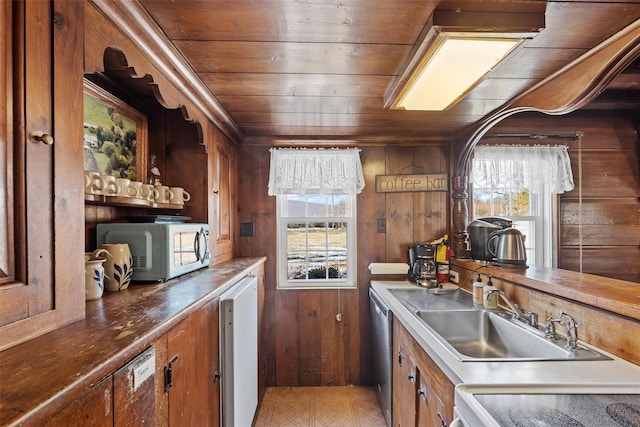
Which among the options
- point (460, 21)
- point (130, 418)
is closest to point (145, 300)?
point (130, 418)

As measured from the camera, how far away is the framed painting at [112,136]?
1460mm

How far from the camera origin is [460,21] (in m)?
1.06

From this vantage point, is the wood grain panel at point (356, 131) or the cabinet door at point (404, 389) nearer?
the cabinet door at point (404, 389)

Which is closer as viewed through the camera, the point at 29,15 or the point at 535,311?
the point at 29,15

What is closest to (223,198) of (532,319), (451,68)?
(451,68)

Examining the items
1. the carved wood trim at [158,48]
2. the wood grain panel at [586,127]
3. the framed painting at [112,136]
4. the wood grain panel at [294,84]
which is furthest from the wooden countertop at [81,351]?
the wood grain panel at [586,127]

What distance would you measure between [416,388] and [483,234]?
4.06 ft

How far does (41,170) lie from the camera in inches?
30.0

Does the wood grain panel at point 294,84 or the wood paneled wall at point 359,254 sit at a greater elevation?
the wood grain panel at point 294,84

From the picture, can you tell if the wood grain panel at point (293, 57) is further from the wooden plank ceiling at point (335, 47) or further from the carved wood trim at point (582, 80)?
the carved wood trim at point (582, 80)

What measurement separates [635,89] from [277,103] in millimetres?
2426

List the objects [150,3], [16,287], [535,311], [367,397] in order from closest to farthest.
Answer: [16,287] < [150,3] < [535,311] < [367,397]

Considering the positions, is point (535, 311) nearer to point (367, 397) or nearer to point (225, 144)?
point (367, 397)

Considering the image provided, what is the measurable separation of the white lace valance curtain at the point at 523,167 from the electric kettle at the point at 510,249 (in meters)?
0.77
